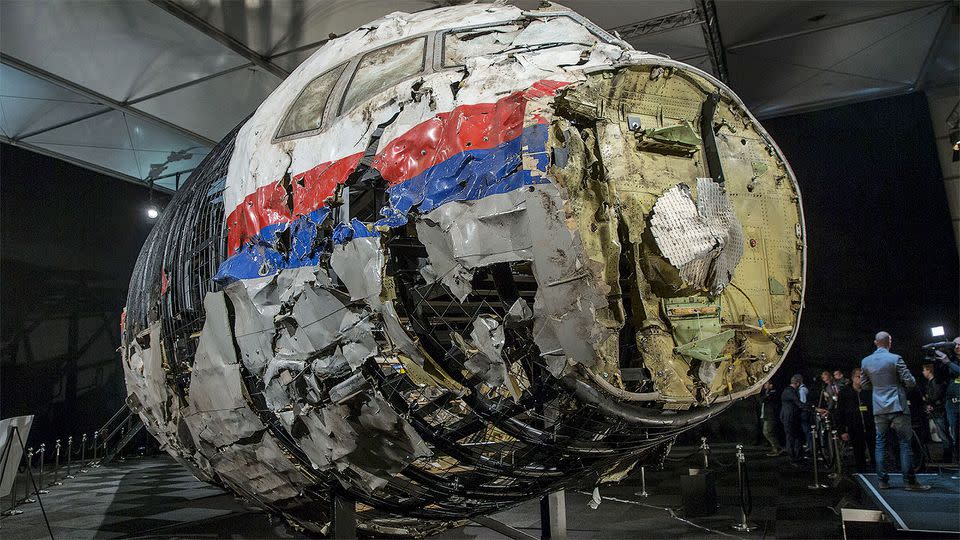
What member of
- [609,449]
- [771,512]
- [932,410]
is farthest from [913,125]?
[609,449]

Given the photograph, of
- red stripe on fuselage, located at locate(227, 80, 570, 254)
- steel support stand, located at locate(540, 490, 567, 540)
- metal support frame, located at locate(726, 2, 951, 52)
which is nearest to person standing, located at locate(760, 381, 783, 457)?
metal support frame, located at locate(726, 2, 951, 52)

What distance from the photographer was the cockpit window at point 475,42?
12.6 ft

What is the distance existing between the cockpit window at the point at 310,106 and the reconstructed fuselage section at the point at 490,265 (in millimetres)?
17

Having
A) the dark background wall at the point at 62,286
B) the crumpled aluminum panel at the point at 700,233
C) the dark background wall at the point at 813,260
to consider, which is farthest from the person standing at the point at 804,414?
the dark background wall at the point at 62,286

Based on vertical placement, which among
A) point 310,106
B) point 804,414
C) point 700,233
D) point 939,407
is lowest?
point 804,414

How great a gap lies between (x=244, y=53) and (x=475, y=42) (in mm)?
10549

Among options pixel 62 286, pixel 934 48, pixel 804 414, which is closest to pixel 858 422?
pixel 804 414

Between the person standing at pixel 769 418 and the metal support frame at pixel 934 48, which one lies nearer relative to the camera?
the metal support frame at pixel 934 48

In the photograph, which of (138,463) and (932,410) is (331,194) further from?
(138,463)

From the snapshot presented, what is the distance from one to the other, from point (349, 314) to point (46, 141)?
53.1 ft

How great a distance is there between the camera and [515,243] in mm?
3107

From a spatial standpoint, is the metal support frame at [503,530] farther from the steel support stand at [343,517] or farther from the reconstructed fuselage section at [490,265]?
the steel support stand at [343,517]

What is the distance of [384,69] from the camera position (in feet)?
13.1

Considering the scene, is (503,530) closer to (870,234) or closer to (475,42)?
(475,42)
